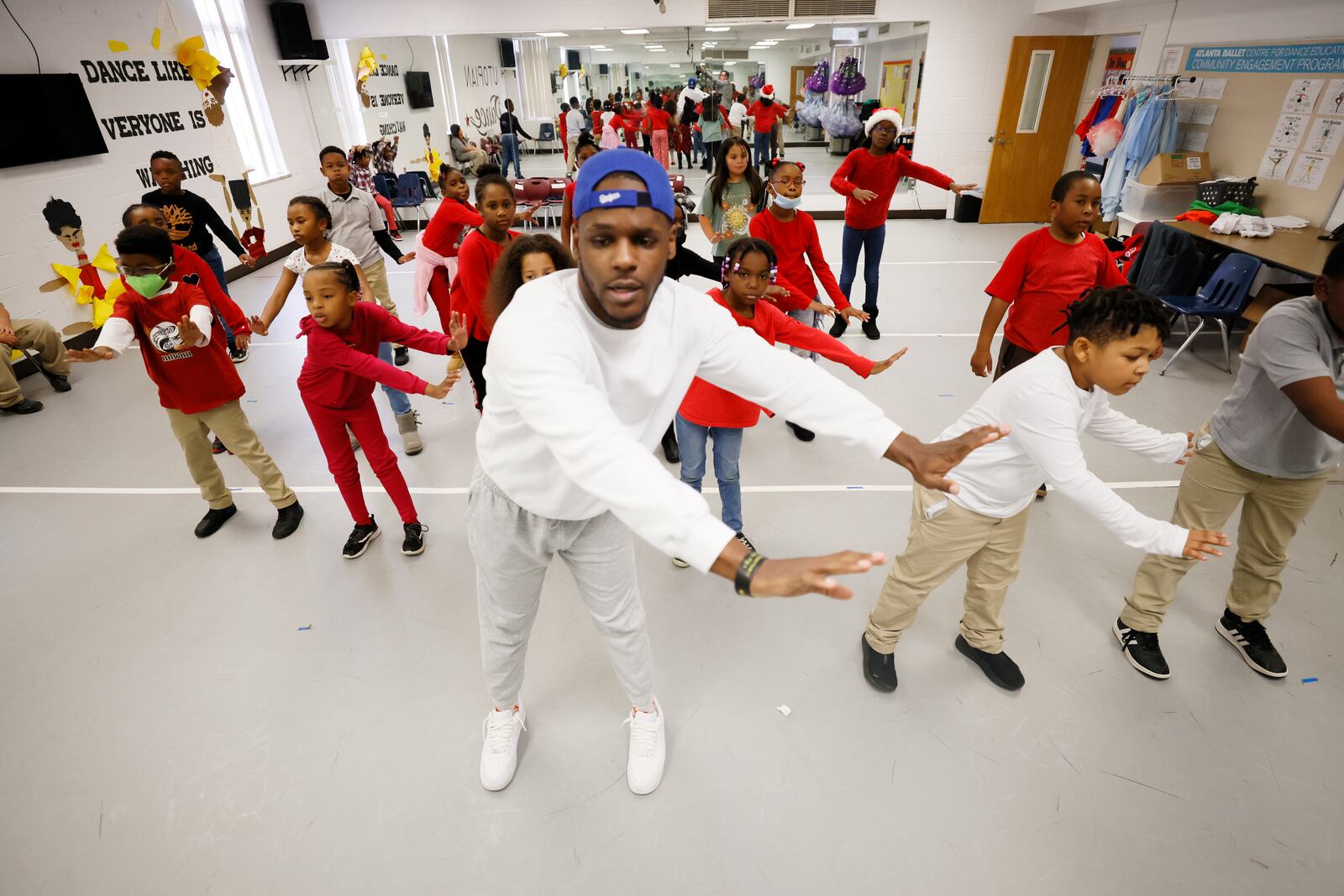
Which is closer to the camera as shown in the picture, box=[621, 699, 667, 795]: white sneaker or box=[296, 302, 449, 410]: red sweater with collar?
box=[621, 699, 667, 795]: white sneaker

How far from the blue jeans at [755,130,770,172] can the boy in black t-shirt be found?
28.3 feet

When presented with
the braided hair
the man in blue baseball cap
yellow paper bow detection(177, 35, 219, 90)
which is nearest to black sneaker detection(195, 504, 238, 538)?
the man in blue baseball cap

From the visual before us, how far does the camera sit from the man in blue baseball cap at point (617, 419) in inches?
40.6

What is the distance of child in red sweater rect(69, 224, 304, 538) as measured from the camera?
8.80 feet

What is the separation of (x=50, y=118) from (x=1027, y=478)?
25.5 ft

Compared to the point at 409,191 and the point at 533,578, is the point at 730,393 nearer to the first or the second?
the point at 533,578

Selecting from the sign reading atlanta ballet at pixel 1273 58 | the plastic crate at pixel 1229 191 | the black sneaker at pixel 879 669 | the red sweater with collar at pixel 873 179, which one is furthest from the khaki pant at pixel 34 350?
the sign reading atlanta ballet at pixel 1273 58

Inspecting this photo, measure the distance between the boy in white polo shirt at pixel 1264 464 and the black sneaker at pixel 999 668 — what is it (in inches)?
Answer: 19.3

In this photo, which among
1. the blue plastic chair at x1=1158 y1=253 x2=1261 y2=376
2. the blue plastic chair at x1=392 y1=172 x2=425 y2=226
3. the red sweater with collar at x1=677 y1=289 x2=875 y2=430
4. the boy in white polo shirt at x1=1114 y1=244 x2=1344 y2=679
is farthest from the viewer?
the blue plastic chair at x1=392 y1=172 x2=425 y2=226

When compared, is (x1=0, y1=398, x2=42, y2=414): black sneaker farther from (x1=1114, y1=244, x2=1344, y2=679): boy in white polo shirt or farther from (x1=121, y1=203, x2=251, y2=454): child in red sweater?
(x1=1114, y1=244, x2=1344, y2=679): boy in white polo shirt

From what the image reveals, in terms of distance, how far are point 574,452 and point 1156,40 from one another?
918 cm

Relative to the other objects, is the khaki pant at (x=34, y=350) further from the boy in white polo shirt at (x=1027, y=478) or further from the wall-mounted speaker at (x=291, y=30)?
the boy in white polo shirt at (x=1027, y=478)

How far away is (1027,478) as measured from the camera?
1868mm

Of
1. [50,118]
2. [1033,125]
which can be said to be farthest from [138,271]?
[1033,125]
